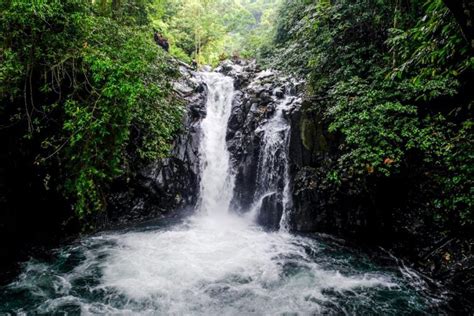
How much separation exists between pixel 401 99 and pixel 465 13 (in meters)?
4.08

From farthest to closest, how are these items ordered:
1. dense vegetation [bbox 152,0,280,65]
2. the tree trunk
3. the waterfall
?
1. dense vegetation [bbox 152,0,280,65]
2. the waterfall
3. the tree trunk

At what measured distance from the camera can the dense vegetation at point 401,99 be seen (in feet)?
16.9

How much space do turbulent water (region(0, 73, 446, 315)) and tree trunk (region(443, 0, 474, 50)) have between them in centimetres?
451

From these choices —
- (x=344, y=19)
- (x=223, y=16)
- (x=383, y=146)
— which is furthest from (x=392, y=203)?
(x=223, y=16)

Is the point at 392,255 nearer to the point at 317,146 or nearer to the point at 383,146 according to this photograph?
the point at 383,146

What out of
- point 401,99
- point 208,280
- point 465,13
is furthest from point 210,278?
point 401,99

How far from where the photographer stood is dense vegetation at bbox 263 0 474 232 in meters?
5.16

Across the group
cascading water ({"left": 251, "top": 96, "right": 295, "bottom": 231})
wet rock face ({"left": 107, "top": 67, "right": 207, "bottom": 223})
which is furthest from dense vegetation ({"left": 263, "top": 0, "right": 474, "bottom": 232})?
wet rock face ({"left": 107, "top": 67, "right": 207, "bottom": 223})

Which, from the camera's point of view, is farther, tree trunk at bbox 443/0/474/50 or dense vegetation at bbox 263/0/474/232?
dense vegetation at bbox 263/0/474/232

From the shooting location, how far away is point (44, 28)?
521 centimetres

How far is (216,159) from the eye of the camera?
11305 mm

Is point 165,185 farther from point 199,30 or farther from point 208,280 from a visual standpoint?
point 199,30

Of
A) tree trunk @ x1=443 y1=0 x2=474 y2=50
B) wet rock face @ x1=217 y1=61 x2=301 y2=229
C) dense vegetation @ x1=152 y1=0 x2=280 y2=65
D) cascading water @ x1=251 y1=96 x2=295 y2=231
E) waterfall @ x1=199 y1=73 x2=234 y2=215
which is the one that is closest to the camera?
tree trunk @ x1=443 y1=0 x2=474 y2=50

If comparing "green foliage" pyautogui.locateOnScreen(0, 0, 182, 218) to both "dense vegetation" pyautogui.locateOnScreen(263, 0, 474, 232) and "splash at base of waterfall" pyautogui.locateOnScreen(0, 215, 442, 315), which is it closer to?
"splash at base of waterfall" pyautogui.locateOnScreen(0, 215, 442, 315)
